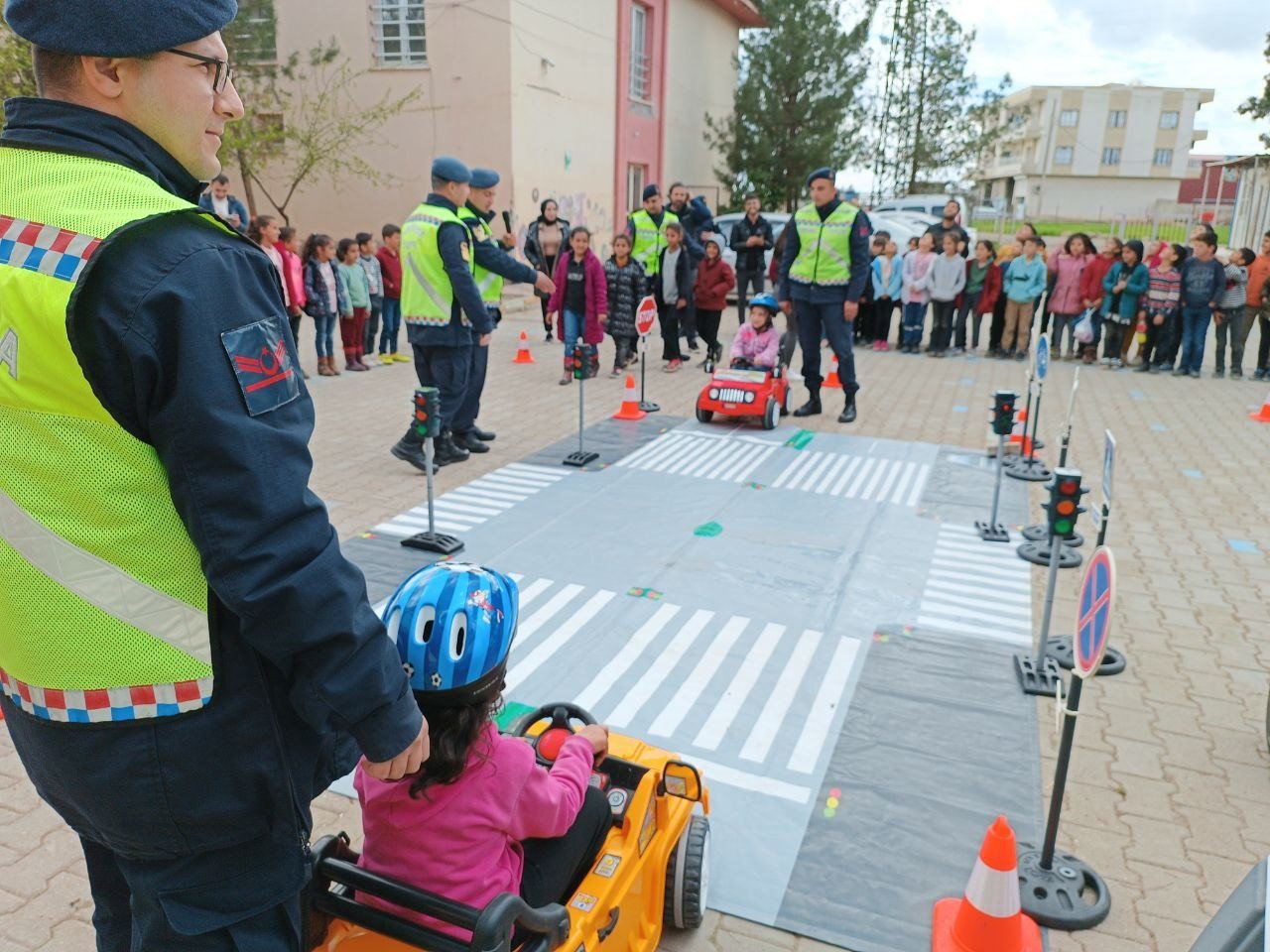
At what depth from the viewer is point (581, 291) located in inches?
428

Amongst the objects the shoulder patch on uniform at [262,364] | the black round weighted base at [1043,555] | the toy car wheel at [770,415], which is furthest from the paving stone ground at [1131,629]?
the shoulder patch on uniform at [262,364]

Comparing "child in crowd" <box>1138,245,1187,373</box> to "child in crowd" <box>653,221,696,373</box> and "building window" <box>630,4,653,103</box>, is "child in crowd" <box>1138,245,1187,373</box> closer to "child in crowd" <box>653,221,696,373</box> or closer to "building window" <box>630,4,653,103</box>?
"child in crowd" <box>653,221,696,373</box>

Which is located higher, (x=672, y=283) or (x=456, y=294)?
(x=456, y=294)

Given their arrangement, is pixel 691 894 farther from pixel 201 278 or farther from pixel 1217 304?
pixel 1217 304

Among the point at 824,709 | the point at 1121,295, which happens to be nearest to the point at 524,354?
the point at 1121,295

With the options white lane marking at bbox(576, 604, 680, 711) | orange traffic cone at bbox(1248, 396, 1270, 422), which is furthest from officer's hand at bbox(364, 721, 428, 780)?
orange traffic cone at bbox(1248, 396, 1270, 422)

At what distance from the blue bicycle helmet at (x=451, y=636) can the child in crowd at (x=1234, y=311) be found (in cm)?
1339

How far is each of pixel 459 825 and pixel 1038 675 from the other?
3.35 m

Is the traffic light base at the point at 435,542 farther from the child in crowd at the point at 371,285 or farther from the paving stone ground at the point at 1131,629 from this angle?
the child in crowd at the point at 371,285

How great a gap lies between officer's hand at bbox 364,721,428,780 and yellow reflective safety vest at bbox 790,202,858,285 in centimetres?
786

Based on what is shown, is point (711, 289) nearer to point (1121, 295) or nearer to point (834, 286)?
point (834, 286)

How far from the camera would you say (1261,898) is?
1.33 meters

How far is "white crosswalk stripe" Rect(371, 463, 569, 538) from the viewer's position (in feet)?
20.8

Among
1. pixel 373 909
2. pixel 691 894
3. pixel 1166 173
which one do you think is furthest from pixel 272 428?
pixel 1166 173
